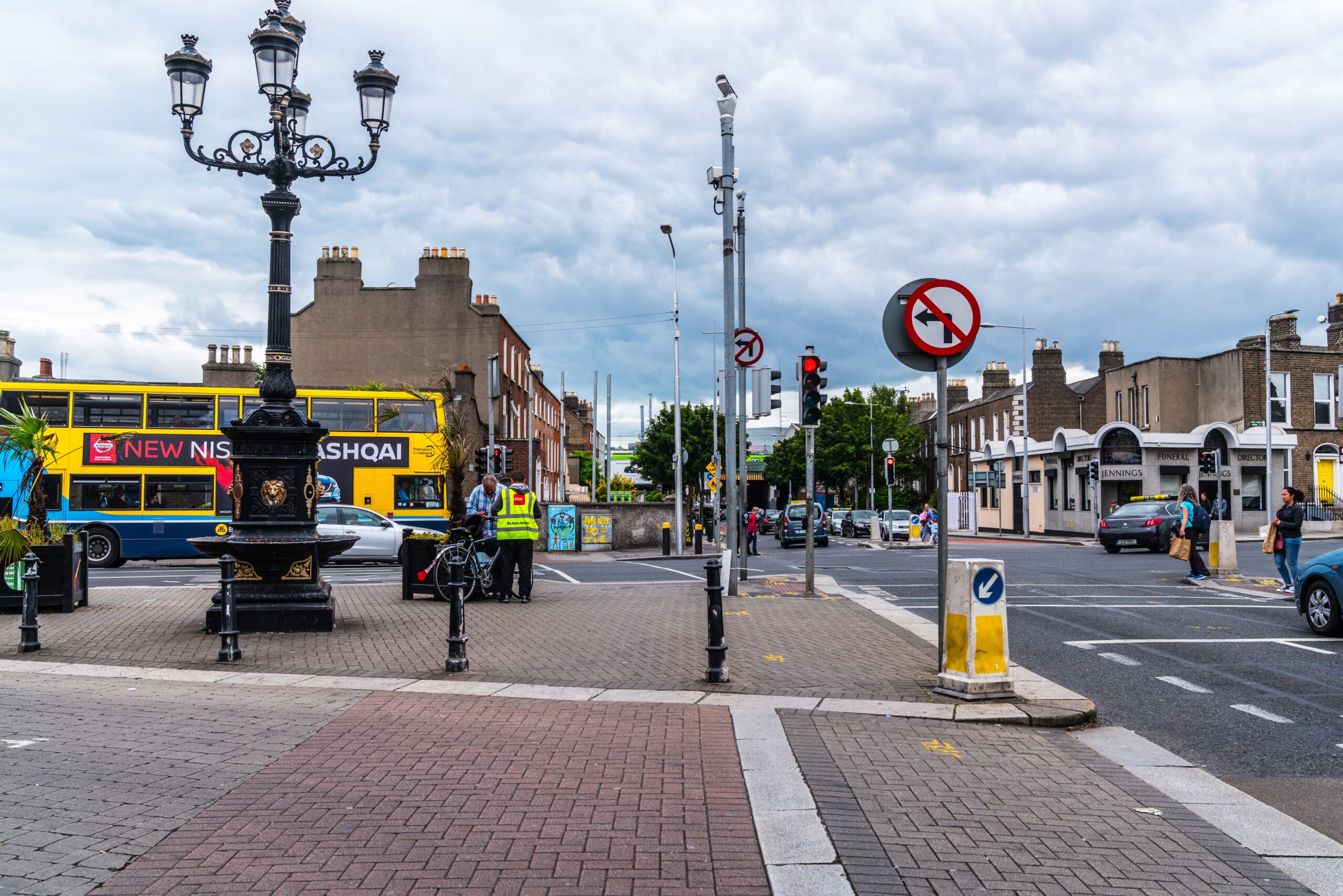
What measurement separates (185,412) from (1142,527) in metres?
25.2

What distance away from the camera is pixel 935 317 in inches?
305

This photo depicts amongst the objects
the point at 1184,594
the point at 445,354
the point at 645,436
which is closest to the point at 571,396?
the point at 645,436

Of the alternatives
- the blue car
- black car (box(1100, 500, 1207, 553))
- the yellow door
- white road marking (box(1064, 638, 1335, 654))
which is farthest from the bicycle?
the yellow door

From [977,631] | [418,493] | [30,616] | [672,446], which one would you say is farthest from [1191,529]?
[672,446]

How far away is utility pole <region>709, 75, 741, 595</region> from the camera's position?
14672 mm

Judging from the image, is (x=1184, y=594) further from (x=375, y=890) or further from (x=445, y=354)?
(x=445, y=354)

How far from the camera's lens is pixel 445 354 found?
43625 mm

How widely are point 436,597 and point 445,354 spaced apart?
31187mm

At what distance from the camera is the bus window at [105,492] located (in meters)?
23.5

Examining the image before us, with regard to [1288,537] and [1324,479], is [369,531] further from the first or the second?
[1324,479]

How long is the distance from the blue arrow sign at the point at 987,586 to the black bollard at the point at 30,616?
7985mm

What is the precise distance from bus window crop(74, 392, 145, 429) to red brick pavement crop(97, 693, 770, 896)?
20442 millimetres

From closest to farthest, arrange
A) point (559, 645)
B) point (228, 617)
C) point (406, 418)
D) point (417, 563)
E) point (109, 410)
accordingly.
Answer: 1. point (228, 617)
2. point (559, 645)
3. point (417, 563)
4. point (109, 410)
5. point (406, 418)

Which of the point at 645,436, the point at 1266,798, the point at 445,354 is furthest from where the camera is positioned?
the point at 645,436
